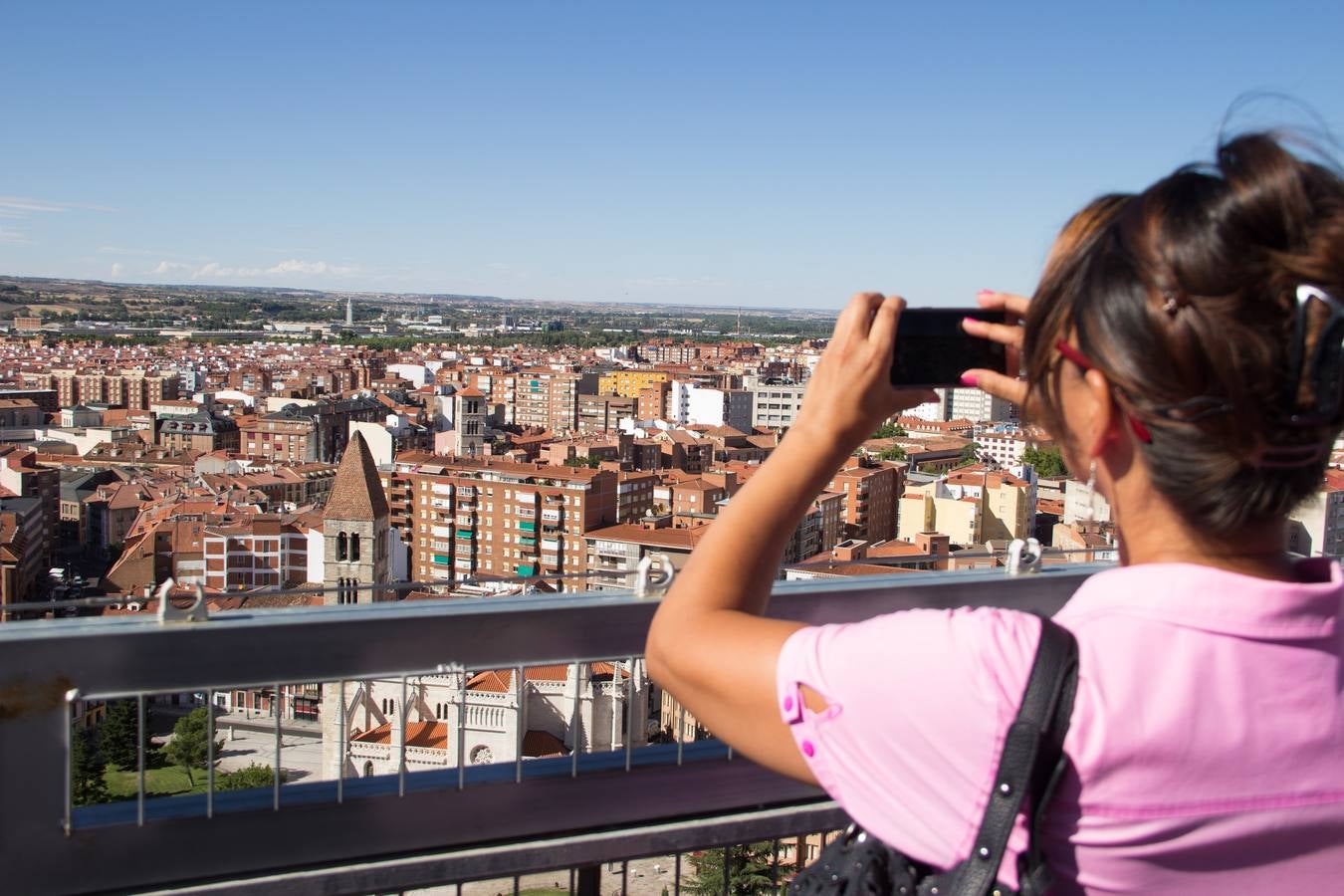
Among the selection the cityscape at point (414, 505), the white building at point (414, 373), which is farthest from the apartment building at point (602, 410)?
the white building at point (414, 373)

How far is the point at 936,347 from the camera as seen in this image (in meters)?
0.45

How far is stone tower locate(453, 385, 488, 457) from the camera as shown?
79.6 ft

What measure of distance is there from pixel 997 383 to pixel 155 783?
0.60 meters

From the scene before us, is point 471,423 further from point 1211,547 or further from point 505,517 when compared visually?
point 1211,547

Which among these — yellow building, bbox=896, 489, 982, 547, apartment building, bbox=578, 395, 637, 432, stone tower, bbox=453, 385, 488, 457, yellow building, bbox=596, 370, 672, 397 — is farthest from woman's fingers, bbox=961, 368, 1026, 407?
yellow building, bbox=596, 370, 672, 397

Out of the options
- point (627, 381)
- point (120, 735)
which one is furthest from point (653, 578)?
point (627, 381)

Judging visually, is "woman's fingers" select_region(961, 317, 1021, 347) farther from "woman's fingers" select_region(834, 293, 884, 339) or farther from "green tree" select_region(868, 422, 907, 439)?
"green tree" select_region(868, 422, 907, 439)

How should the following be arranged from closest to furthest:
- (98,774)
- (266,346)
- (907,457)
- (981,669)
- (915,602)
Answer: (981,669)
(98,774)
(915,602)
(907,457)
(266,346)

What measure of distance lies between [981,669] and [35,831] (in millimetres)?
559

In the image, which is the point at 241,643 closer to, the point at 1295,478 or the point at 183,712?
the point at 183,712

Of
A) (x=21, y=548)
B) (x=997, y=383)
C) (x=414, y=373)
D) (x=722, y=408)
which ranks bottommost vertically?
(x=21, y=548)

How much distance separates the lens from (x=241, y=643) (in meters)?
0.70

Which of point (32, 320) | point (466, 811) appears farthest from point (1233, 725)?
point (32, 320)

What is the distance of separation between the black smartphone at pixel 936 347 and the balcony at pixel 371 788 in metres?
0.37
